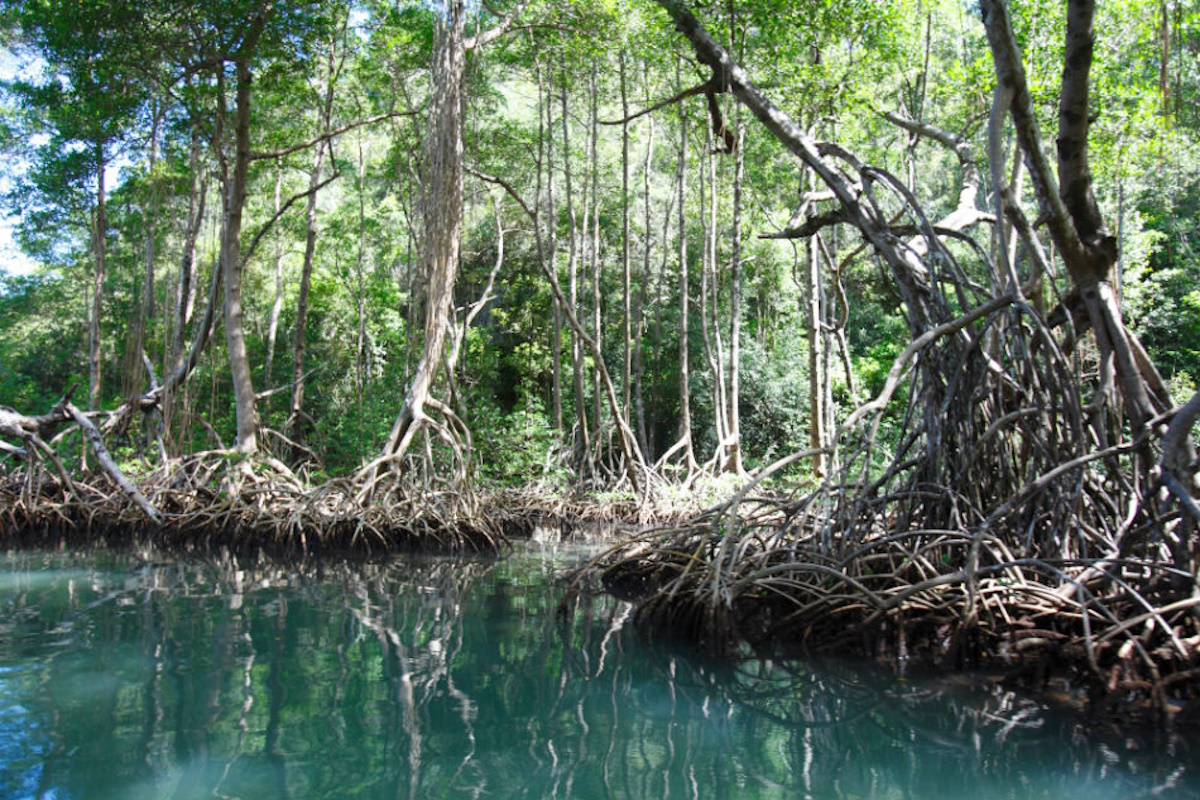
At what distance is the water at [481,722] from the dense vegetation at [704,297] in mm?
444

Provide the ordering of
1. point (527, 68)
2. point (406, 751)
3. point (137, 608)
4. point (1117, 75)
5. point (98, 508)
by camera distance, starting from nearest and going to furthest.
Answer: point (406, 751) → point (137, 608) → point (98, 508) → point (1117, 75) → point (527, 68)

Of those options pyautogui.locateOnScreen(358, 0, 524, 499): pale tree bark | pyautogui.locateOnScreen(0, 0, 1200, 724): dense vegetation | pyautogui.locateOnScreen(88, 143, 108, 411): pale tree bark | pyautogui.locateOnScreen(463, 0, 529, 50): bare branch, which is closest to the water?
pyautogui.locateOnScreen(0, 0, 1200, 724): dense vegetation

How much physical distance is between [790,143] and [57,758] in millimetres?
4534

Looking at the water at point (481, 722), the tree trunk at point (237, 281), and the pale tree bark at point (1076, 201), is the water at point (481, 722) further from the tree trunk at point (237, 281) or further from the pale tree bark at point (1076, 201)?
the tree trunk at point (237, 281)

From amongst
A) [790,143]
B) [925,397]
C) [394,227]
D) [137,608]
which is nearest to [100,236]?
[394,227]

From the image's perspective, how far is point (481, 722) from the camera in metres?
3.09

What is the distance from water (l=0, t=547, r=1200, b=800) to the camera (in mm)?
2537

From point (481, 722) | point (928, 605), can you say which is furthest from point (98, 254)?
point (928, 605)

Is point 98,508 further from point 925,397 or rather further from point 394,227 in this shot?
point 394,227

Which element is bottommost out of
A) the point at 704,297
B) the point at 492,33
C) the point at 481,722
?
the point at 481,722

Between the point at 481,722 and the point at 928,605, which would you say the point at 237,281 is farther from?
the point at 928,605

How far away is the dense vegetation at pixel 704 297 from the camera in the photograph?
3.86 m

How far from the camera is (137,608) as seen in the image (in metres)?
5.03

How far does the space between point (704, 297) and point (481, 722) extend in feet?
36.8
